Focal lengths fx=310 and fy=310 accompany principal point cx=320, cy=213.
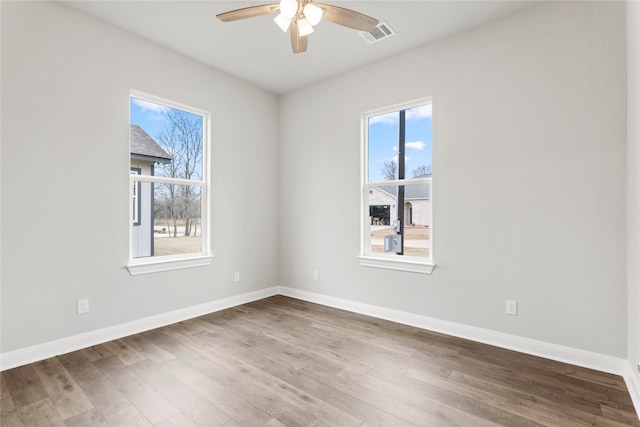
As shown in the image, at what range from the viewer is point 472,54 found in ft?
9.66

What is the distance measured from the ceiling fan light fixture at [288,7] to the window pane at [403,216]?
212 centimetres

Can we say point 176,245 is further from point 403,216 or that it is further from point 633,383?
point 633,383

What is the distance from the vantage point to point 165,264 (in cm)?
330

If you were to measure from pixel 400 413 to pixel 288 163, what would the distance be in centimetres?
340

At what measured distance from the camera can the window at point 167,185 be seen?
10.5 feet

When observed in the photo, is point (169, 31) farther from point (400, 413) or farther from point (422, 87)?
point (400, 413)

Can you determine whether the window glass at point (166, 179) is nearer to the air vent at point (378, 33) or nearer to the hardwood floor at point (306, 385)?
the hardwood floor at point (306, 385)

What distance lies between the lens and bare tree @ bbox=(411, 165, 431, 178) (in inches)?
130

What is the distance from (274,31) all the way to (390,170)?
6.17 feet

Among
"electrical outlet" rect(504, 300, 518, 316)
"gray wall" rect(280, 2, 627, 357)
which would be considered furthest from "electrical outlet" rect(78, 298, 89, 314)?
"electrical outlet" rect(504, 300, 518, 316)

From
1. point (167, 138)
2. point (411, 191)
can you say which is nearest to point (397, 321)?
point (411, 191)

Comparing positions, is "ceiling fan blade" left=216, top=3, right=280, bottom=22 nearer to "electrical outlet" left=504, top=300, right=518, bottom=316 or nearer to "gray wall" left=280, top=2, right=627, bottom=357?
"gray wall" left=280, top=2, right=627, bottom=357

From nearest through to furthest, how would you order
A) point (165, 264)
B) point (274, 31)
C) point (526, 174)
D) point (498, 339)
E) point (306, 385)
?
point (306, 385)
point (526, 174)
point (498, 339)
point (274, 31)
point (165, 264)

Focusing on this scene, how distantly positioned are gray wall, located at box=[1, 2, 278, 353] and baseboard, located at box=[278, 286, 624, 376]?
1.93 meters
